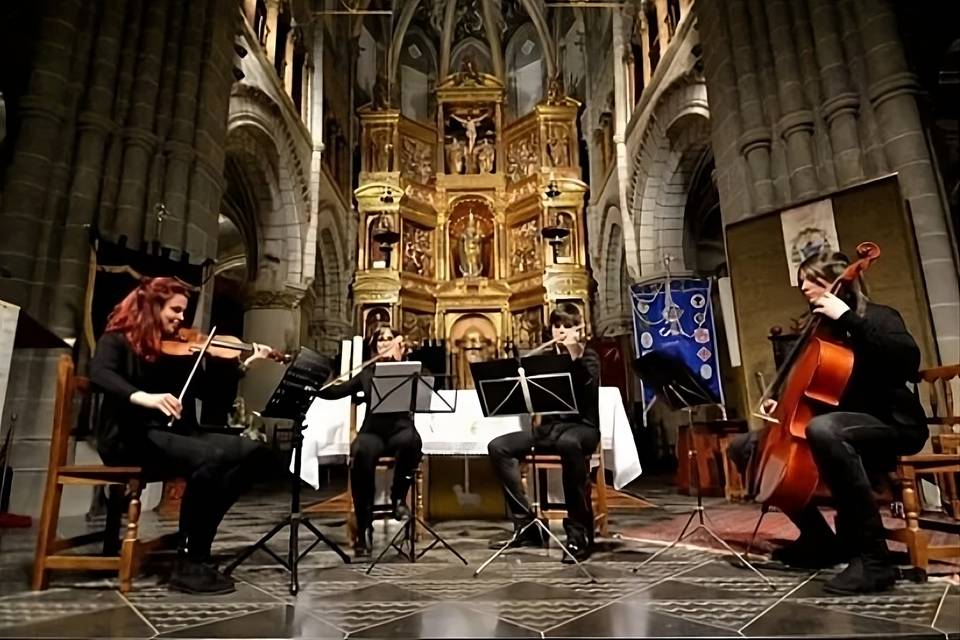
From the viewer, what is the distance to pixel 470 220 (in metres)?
15.9

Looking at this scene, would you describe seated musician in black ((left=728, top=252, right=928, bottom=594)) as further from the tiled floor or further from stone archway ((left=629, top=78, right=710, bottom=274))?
stone archway ((left=629, top=78, right=710, bottom=274))

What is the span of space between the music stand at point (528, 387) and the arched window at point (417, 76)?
585 inches

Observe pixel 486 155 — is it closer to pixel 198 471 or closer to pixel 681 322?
pixel 681 322

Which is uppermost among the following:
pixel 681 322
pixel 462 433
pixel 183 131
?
pixel 183 131

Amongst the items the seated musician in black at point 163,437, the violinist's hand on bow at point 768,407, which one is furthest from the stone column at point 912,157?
the seated musician in black at point 163,437

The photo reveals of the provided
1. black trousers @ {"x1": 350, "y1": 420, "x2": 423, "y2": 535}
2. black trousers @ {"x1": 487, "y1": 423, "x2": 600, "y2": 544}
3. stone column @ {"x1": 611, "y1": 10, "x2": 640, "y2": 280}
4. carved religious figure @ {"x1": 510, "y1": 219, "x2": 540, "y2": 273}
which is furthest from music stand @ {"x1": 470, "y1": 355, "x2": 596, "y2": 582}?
carved religious figure @ {"x1": 510, "y1": 219, "x2": 540, "y2": 273}

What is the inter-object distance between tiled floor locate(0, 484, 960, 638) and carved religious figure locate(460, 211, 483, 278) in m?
12.3

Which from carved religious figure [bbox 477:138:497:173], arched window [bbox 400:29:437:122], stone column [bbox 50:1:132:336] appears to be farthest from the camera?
arched window [bbox 400:29:437:122]

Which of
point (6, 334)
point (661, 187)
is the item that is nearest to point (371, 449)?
point (6, 334)

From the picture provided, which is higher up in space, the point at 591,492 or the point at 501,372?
the point at 501,372

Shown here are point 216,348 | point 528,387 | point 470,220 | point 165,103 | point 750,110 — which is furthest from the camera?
point 470,220

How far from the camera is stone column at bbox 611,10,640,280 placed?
11.1 m

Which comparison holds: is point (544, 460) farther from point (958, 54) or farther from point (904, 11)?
point (904, 11)

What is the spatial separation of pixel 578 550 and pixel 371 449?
1365mm
